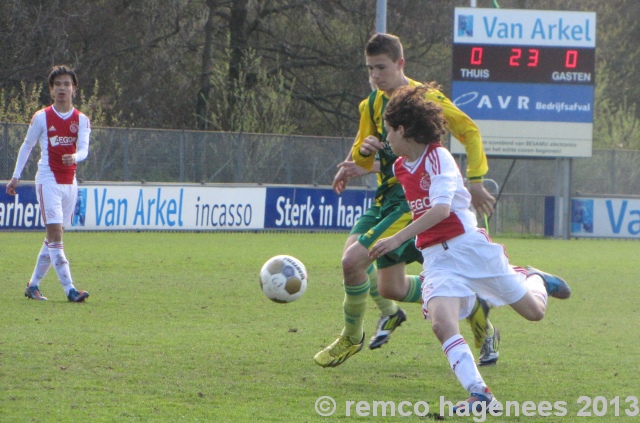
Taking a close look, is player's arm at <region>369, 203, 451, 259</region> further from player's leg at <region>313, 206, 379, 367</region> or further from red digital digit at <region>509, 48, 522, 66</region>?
red digital digit at <region>509, 48, 522, 66</region>

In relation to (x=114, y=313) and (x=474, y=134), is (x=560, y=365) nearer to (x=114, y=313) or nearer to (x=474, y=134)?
(x=474, y=134)

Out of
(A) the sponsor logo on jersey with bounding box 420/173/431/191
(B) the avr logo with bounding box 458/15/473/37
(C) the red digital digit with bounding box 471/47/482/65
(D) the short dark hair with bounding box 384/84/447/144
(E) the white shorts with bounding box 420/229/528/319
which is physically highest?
(B) the avr logo with bounding box 458/15/473/37

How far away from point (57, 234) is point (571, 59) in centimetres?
1567

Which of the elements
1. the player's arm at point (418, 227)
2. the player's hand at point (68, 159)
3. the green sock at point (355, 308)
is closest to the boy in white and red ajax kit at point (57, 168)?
the player's hand at point (68, 159)

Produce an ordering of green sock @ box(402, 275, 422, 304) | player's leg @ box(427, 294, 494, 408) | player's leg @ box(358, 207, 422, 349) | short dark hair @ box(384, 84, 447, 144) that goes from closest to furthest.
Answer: player's leg @ box(427, 294, 494, 408)
short dark hair @ box(384, 84, 447, 144)
player's leg @ box(358, 207, 422, 349)
green sock @ box(402, 275, 422, 304)

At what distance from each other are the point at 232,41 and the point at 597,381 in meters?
27.6

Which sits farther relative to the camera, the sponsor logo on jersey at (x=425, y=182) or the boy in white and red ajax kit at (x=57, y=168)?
the boy in white and red ajax kit at (x=57, y=168)

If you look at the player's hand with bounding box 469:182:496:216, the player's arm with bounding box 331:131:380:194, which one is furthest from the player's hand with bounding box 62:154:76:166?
the player's hand with bounding box 469:182:496:216

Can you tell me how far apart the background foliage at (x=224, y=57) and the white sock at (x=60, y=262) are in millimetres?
19319

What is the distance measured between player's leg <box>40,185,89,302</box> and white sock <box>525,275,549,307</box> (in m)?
4.91

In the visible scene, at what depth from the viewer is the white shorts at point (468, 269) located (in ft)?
17.1

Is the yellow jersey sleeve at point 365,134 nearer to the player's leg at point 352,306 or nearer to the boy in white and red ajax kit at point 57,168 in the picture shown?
the player's leg at point 352,306

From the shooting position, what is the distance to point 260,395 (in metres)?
5.44

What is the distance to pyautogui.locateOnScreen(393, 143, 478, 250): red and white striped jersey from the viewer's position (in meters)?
5.23
